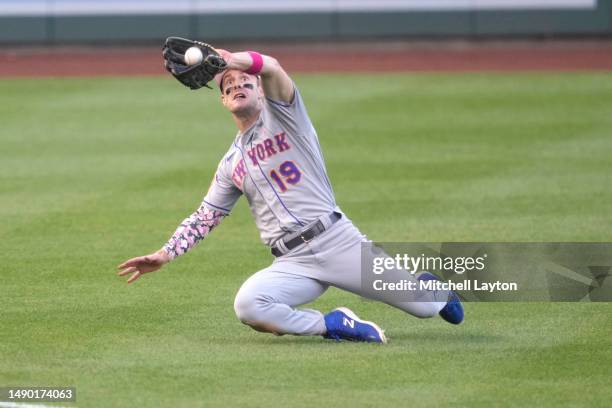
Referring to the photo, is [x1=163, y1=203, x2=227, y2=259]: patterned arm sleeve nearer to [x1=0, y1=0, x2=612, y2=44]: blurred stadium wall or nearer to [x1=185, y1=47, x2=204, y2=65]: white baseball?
[x1=185, y1=47, x2=204, y2=65]: white baseball

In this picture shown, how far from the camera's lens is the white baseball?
5711 millimetres

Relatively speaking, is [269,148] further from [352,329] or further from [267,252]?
[267,252]

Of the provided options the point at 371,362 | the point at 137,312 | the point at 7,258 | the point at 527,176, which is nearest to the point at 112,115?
the point at 527,176

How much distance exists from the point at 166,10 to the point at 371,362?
17896mm

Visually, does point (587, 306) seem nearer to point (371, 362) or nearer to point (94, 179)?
point (371, 362)

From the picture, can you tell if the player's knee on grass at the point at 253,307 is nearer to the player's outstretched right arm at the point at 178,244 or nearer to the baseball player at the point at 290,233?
the baseball player at the point at 290,233

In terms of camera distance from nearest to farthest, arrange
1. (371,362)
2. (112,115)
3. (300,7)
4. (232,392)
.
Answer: (232,392), (371,362), (112,115), (300,7)

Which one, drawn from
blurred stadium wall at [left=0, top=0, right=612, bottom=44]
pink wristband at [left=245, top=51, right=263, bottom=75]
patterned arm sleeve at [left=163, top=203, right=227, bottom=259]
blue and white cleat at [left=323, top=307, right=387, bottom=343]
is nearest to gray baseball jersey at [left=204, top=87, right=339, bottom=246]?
patterned arm sleeve at [left=163, top=203, right=227, bottom=259]

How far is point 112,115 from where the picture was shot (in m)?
15.6

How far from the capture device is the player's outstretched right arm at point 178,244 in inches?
245

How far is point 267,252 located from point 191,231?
236 cm

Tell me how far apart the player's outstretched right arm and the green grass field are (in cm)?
36

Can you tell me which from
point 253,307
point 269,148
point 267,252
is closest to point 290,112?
point 269,148

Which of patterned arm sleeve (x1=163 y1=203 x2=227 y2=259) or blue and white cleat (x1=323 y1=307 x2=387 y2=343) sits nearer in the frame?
blue and white cleat (x1=323 y1=307 x2=387 y2=343)
